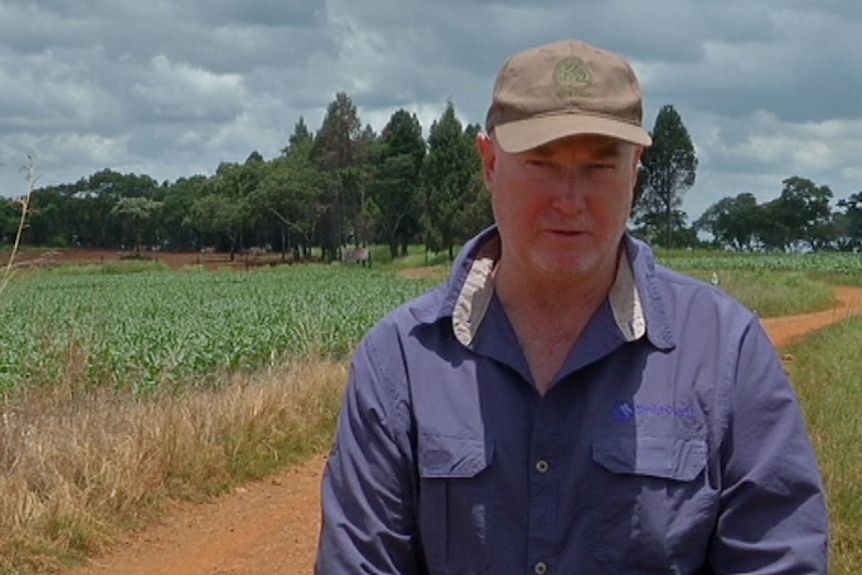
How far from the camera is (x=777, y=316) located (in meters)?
27.9

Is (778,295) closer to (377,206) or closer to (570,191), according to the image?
(570,191)

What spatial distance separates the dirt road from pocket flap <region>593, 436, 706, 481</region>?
16.7 ft

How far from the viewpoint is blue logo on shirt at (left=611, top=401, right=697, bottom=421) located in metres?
2.23

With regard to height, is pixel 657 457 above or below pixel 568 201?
below

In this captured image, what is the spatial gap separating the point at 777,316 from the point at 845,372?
15913mm

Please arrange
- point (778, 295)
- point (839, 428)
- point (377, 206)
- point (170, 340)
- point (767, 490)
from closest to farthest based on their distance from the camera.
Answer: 1. point (767, 490)
2. point (839, 428)
3. point (170, 340)
4. point (778, 295)
5. point (377, 206)

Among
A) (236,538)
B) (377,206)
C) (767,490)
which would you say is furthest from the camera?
(377,206)

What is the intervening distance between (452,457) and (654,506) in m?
0.37

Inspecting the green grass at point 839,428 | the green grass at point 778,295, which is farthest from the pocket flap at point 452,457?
the green grass at point 778,295

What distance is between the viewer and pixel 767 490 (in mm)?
2180

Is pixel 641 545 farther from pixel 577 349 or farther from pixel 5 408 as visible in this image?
pixel 5 408

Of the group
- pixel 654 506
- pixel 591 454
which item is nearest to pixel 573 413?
pixel 591 454

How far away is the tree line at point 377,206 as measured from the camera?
68062mm

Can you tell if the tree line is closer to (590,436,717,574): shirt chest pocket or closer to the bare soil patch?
the bare soil patch
